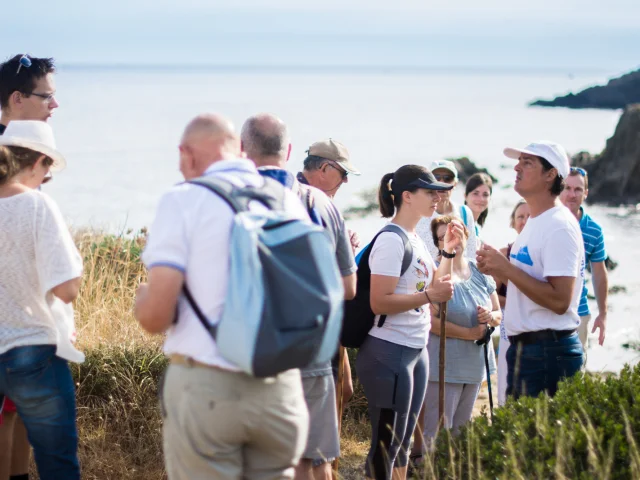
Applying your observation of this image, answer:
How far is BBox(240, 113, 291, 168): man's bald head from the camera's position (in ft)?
13.2

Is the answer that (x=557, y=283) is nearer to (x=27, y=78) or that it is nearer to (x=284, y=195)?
(x=284, y=195)

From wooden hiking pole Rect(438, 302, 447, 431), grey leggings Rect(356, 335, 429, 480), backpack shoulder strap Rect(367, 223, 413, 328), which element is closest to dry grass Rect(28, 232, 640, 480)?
wooden hiking pole Rect(438, 302, 447, 431)

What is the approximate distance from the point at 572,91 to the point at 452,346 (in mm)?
111111

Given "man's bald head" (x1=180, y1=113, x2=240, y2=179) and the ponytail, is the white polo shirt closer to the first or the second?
"man's bald head" (x1=180, y1=113, x2=240, y2=179)

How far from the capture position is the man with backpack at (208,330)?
113 inches

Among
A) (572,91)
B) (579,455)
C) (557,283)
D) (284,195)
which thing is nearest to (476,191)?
(557,283)

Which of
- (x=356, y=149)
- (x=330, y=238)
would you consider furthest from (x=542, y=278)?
(x=356, y=149)

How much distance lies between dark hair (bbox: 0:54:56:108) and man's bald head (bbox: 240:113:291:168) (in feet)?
5.79

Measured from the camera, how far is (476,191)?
→ 7398 millimetres

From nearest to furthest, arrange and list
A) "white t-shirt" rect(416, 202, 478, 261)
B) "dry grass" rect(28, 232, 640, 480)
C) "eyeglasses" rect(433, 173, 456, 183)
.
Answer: "dry grass" rect(28, 232, 640, 480) → "white t-shirt" rect(416, 202, 478, 261) → "eyeglasses" rect(433, 173, 456, 183)

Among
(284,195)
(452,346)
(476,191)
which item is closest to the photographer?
(284,195)

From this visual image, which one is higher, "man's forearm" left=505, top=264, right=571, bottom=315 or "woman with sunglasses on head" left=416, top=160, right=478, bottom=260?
"woman with sunglasses on head" left=416, top=160, right=478, bottom=260

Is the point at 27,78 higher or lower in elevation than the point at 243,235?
higher

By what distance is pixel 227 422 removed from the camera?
9.73ft
